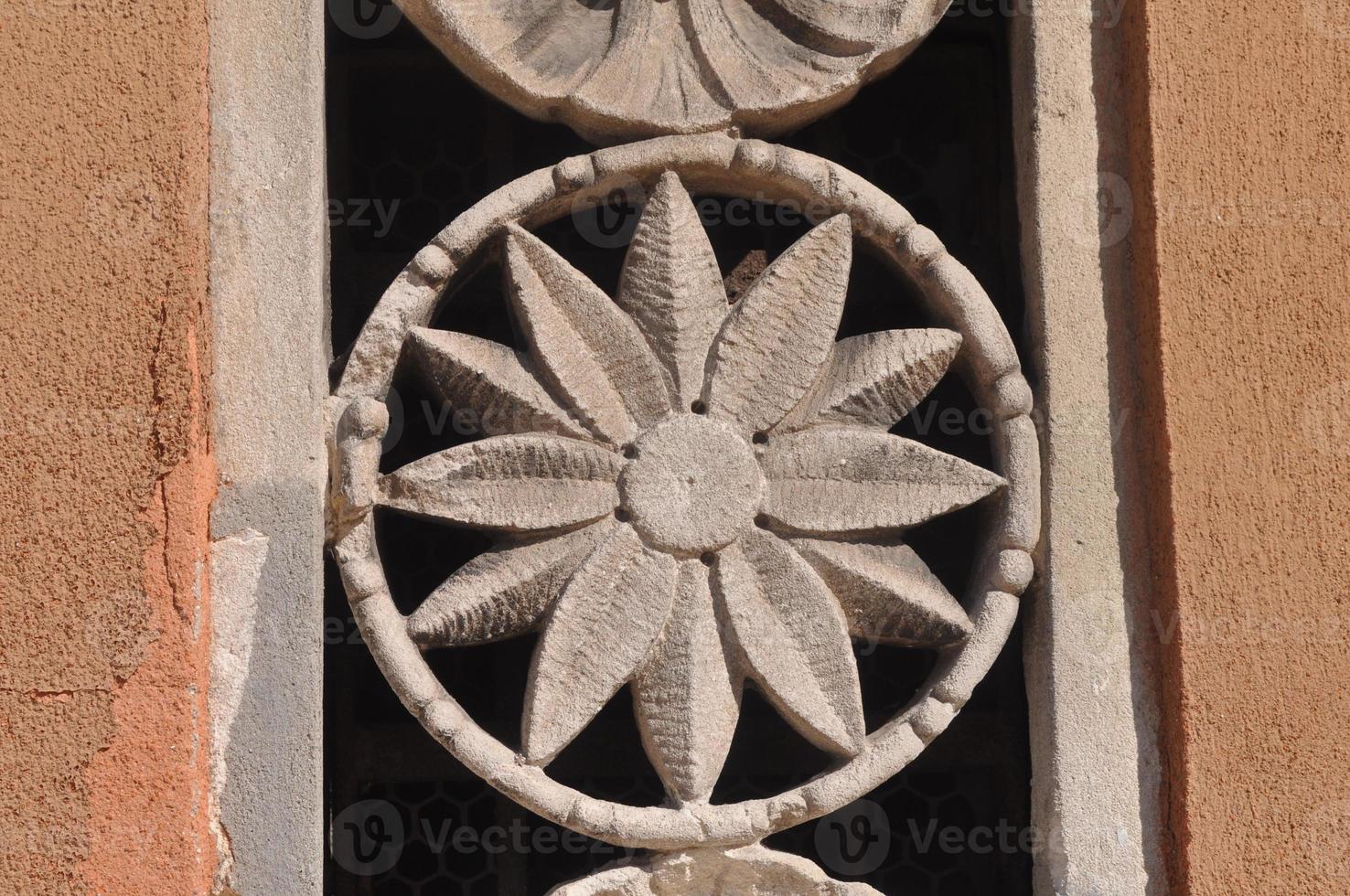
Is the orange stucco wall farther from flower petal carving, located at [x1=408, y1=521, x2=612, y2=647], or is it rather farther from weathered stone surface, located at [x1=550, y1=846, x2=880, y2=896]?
weathered stone surface, located at [x1=550, y1=846, x2=880, y2=896]

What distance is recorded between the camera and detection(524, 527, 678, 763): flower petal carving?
7.61ft

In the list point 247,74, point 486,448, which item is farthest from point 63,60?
point 486,448

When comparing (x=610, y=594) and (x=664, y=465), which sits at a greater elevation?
(x=664, y=465)

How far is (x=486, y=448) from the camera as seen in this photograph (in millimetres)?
2363

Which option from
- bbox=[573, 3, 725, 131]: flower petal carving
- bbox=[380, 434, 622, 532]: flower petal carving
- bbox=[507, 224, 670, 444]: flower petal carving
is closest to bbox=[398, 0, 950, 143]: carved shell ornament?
bbox=[573, 3, 725, 131]: flower petal carving

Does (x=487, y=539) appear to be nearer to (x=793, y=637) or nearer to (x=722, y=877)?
(x=793, y=637)

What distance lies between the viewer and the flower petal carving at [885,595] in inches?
93.8

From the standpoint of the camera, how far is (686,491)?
2410 millimetres

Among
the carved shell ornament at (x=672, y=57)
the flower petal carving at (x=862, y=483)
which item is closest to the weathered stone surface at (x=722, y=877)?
the flower petal carving at (x=862, y=483)

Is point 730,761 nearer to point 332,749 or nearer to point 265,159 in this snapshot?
point 332,749

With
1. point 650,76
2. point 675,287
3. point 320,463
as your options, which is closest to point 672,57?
point 650,76

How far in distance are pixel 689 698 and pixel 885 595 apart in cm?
32

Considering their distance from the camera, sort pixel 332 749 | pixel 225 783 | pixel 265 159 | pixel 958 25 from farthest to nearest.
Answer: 1. pixel 958 25
2. pixel 332 749
3. pixel 265 159
4. pixel 225 783

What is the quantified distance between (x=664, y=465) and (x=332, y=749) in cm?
72
